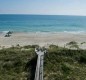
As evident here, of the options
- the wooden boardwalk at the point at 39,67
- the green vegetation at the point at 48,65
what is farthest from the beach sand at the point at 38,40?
the wooden boardwalk at the point at 39,67

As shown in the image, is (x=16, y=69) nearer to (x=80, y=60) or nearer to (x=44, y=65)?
(x=44, y=65)

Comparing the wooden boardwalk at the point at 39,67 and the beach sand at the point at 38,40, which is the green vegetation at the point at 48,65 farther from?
the beach sand at the point at 38,40

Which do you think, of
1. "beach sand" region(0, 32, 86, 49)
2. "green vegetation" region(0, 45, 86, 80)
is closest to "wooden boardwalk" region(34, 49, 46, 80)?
"green vegetation" region(0, 45, 86, 80)

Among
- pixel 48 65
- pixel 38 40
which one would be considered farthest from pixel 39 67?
pixel 38 40

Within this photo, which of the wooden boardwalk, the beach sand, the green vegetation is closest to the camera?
the wooden boardwalk

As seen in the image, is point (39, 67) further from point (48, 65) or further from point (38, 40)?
point (38, 40)

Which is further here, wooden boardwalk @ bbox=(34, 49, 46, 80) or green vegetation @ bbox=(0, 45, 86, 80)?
green vegetation @ bbox=(0, 45, 86, 80)

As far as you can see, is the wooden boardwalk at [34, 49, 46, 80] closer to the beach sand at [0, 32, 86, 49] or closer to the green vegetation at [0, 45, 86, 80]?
the green vegetation at [0, 45, 86, 80]

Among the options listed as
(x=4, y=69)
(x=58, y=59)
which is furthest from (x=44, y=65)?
(x=4, y=69)
